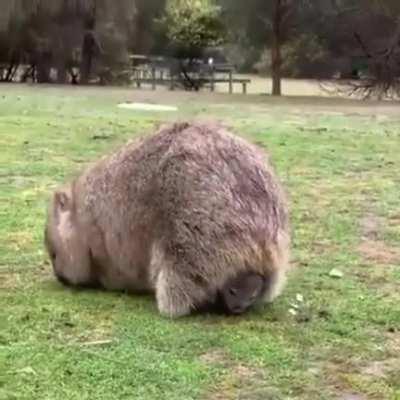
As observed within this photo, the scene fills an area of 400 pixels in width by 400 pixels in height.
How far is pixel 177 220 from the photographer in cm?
475

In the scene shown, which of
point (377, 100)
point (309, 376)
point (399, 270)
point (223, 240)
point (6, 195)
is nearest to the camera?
point (309, 376)

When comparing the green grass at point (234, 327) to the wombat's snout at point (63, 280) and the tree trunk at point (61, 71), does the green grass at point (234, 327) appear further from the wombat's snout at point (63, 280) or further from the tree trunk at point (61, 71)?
the tree trunk at point (61, 71)

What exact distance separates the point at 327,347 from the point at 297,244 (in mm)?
2308

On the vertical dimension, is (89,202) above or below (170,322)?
above

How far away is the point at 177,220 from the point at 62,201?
95cm

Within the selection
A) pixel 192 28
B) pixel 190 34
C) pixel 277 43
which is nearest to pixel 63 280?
pixel 277 43

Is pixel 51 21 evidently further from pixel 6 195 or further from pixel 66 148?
pixel 6 195

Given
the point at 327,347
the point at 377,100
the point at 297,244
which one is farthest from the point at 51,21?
the point at 327,347

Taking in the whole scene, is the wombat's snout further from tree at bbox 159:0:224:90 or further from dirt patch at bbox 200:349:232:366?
tree at bbox 159:0:224:90

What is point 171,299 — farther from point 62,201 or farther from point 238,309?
point 62,201

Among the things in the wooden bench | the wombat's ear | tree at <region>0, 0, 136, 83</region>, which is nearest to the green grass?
the wombat's ear

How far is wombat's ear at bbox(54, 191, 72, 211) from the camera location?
5435 millimetres

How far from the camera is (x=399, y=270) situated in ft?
19.5

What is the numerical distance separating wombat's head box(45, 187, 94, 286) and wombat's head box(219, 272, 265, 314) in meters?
0.90
